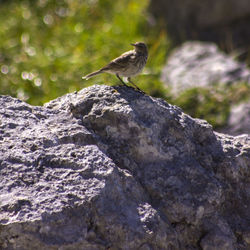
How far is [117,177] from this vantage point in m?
3.56

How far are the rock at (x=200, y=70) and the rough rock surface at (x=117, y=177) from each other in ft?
16.7

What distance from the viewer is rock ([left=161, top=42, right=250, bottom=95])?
956cm

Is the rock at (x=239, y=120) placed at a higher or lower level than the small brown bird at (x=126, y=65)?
higher

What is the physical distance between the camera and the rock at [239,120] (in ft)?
25.6

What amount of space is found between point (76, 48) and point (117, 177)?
7.77 metres

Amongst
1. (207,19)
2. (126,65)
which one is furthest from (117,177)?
(207,19)

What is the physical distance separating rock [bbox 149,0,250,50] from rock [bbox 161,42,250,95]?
5.95 ft

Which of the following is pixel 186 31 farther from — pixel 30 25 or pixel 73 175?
pixel 73 175

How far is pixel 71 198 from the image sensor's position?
3.39m

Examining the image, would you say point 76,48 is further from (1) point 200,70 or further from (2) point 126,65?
(2) point 126,65

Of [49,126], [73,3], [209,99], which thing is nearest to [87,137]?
[49,126]

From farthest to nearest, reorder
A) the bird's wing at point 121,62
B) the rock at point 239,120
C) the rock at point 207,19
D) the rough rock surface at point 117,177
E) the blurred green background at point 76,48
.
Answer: the rock at point 207,19 < the blurred green background at point 76,48 < the rock at point 239,120 < the bird's wing at point 121,62 < the rough rock surface at point 117,177

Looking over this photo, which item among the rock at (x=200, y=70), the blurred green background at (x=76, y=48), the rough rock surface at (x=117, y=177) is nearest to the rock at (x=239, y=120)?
the blurred green background at (x=76, y=48)

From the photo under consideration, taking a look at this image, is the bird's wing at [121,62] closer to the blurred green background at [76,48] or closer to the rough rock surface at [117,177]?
the rough rock surface at [117,177]
